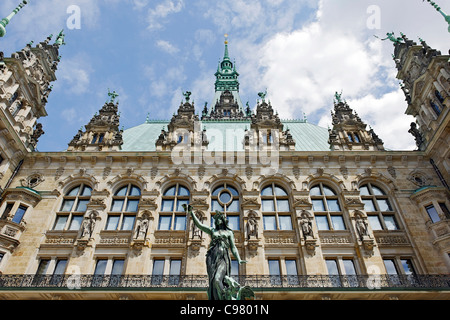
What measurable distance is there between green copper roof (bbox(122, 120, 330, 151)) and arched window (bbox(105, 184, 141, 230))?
171 inches

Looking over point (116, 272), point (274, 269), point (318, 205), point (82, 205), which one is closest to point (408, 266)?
point (318, 205)

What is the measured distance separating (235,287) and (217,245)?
3.96 feet

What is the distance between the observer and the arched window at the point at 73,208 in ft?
53.6

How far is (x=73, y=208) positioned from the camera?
16906 millimetres

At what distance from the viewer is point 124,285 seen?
13.4m

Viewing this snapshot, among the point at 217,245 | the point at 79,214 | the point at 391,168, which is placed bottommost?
the point at 217,245

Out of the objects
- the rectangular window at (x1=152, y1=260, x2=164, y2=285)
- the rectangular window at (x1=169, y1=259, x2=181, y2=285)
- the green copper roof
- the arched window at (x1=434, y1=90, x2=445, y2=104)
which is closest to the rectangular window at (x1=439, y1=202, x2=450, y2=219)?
the arched window at (x1=434, y1=90, x2=445, y2=104)

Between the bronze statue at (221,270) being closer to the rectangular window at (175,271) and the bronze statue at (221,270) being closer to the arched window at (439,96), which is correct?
the rectangular window at (175,271)

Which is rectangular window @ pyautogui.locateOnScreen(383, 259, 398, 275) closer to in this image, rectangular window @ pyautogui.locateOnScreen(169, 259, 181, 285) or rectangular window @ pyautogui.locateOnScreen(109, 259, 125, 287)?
rectangular window @ pyautogui.locateOnScreen(169, 259, 181, 285)

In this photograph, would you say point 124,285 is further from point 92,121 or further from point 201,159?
point 92,121

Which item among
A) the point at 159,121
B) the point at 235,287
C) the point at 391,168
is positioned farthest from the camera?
the point at 159,121
